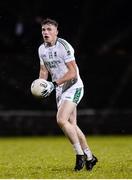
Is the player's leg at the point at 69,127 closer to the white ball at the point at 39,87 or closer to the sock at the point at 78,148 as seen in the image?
the sock at the point at 78,148

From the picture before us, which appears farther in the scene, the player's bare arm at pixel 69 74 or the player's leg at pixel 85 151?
the player's leg at pixel 85 151

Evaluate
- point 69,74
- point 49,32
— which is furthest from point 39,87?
point 49,32

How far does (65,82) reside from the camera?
1025cm

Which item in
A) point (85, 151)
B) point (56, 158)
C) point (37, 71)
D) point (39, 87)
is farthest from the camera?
point (37, 71)

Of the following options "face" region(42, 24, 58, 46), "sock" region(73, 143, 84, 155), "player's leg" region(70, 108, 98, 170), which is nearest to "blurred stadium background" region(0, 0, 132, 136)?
"player's leg" region(70, 108, 98, 170)

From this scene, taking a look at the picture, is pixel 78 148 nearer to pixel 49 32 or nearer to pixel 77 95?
pixel 77 95

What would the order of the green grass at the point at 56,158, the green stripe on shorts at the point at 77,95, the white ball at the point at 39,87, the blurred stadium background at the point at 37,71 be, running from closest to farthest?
1. the green grass at the point at 56,158
2. the white ball at the point at 39,87
3. the green stripe on shorts at the point at 77,95
4. the blurred stadium background at the point at 37,71

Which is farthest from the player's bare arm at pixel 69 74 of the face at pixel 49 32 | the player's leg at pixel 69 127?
the face at pixel 49 32

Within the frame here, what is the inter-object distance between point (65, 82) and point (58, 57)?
374 millimetres

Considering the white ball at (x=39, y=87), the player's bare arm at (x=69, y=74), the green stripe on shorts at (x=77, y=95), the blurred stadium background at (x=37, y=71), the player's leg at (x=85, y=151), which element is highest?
the player's bare arm at (x=69, y=74)

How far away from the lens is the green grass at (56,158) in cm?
955

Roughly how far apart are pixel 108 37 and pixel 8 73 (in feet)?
11.5

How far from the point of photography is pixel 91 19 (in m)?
21.0

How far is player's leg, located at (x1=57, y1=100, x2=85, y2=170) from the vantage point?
9.97 metres
